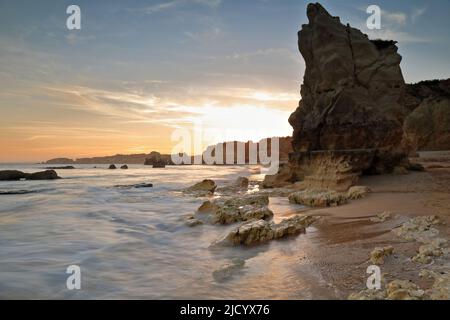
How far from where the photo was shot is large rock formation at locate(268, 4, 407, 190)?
44.5 ft

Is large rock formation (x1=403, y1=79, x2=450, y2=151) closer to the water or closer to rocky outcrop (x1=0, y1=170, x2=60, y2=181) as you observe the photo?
the water

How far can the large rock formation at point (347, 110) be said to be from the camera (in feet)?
44.5

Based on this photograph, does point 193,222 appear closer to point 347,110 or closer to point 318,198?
point 318,198

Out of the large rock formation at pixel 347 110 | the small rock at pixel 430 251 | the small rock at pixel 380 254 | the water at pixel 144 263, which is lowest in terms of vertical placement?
the water at pixel 144 263

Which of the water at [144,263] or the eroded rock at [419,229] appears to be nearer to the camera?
the water at [144,263]

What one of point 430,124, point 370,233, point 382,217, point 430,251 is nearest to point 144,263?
point 370,233

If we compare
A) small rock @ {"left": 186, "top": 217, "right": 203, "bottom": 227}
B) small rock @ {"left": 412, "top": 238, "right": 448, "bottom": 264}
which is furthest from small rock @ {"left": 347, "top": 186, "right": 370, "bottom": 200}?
small rock @ {"left": 412, "top": 238, "right": 448, "bottom": 264}

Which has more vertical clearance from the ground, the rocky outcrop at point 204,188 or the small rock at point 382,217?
the small rock at point 382,217

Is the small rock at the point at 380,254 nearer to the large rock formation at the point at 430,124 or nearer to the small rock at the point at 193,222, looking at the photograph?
the small rock at the point at 193,222

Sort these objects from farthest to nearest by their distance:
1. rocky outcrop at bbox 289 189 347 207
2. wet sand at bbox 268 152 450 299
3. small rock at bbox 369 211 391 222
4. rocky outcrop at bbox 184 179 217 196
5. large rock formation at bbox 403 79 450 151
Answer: large rock formation at bbox 403 79 450 151 < rocky outcrop at bbox 184 179 217 196 < rocky outcrop at bbox 289 189 347 207 < small rock at bbox 369 211 391 222 < wet sand at bbox 268 152 450 299

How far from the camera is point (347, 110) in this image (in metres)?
14.1

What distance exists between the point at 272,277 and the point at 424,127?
34110mm

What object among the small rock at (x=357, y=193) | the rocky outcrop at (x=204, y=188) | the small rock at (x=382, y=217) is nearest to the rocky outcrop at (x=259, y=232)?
the small rock at (x=382, y=217)
